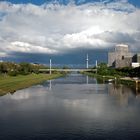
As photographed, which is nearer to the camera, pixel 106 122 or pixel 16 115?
pixel 106 122

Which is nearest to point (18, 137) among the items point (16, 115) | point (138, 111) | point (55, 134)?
point (55, 134)

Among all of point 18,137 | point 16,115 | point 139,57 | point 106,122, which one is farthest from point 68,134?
point 139,57

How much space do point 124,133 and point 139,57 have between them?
160m

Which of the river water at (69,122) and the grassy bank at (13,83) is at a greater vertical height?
the grassy bank at (13,83)

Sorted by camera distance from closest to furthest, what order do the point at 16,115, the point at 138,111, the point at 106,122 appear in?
1. the point at 106,122
2. the point at 16,115
3. the point at 138,111

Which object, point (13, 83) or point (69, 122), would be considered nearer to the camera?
point (69, 122)

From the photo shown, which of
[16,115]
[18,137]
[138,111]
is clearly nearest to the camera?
[18,137]

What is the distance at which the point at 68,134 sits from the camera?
16469 millimetres

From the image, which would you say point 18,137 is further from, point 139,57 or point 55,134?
point 139,57

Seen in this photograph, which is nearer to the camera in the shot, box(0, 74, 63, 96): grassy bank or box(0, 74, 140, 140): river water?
box(0, 74, 140, 140): river water

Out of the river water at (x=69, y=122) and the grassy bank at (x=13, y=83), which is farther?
the grassy bank at (x=13, y=83)

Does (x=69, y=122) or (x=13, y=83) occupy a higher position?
(x=13, y=83)

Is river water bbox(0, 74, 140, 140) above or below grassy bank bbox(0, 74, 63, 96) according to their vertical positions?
below

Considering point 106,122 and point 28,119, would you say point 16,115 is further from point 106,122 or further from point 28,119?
point 106,122
